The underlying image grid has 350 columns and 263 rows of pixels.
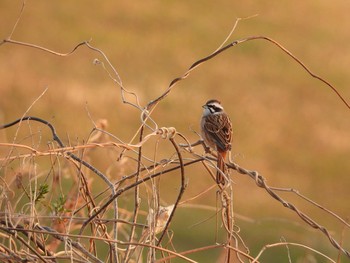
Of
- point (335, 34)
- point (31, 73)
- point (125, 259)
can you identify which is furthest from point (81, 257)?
point (335, 34)

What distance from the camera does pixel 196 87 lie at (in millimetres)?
19938

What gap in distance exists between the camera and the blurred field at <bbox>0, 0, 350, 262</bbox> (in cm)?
1587

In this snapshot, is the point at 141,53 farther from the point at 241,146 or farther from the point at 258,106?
the point at 241,146

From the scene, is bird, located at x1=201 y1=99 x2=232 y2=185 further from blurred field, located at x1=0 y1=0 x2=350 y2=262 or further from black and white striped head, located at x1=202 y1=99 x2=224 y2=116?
blurred field, located at x1=0 y1=0 x2=350 y2=262

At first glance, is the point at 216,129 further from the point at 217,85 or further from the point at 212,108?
the point at 217,85

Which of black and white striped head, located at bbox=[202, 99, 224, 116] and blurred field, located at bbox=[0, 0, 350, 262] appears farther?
blurred field, located at bbox=[0, 0, 350, 262]

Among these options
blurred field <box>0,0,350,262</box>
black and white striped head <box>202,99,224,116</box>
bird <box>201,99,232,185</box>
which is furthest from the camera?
blurred field <box>0,0,350,262</box>

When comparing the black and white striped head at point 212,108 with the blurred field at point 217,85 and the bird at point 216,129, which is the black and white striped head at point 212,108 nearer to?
the bird at point 216,129

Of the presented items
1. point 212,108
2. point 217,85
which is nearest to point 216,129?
point 212,108

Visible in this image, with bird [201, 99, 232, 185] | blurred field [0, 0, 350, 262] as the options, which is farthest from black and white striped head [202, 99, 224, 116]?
blurred field [0, 0, 350, 262]

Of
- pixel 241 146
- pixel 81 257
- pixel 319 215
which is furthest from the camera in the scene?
pixel 241 146

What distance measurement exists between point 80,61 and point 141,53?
69.1 inches

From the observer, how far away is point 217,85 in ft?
66.5

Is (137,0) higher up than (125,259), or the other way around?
(125,259)
